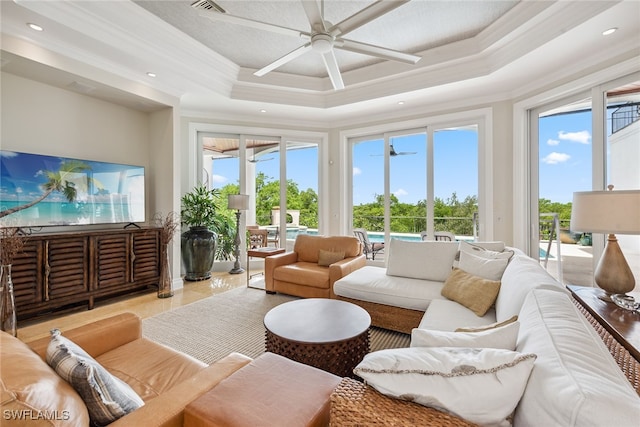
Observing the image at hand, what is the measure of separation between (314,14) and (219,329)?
297 cm

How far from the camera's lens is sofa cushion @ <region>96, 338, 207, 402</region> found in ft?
4.25

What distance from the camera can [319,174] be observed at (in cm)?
566

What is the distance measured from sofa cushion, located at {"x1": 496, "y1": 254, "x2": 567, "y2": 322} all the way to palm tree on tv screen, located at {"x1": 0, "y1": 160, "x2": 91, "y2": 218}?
4.49 metres

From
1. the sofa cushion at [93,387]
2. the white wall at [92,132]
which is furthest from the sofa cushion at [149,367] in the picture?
the white wall at [92,132]

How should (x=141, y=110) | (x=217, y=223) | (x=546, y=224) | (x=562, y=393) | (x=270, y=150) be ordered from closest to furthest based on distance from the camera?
(x=562, y=393), (x=546, y=224), (x=141, y=110), (x=217, y=223), (x=270, y=150)

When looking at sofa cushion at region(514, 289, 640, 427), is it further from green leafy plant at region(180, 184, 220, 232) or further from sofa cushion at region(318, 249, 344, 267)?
green leafy plant at region(180, 184, 220, 232)

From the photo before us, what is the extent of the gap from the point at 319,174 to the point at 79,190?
372 cm

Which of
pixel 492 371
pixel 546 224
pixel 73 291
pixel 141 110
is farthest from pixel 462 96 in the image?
pixel 73 291

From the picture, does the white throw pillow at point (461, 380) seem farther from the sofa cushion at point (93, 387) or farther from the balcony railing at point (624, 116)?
the balcony railing at point (624, 116)

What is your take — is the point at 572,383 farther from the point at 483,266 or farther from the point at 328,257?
the point at 328,257

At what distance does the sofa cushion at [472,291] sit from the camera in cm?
217

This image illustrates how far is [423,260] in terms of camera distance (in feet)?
9.93

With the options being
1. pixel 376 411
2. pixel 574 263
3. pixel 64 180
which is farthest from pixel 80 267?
pixel 574 263

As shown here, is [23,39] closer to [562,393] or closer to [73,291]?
[73,291]
